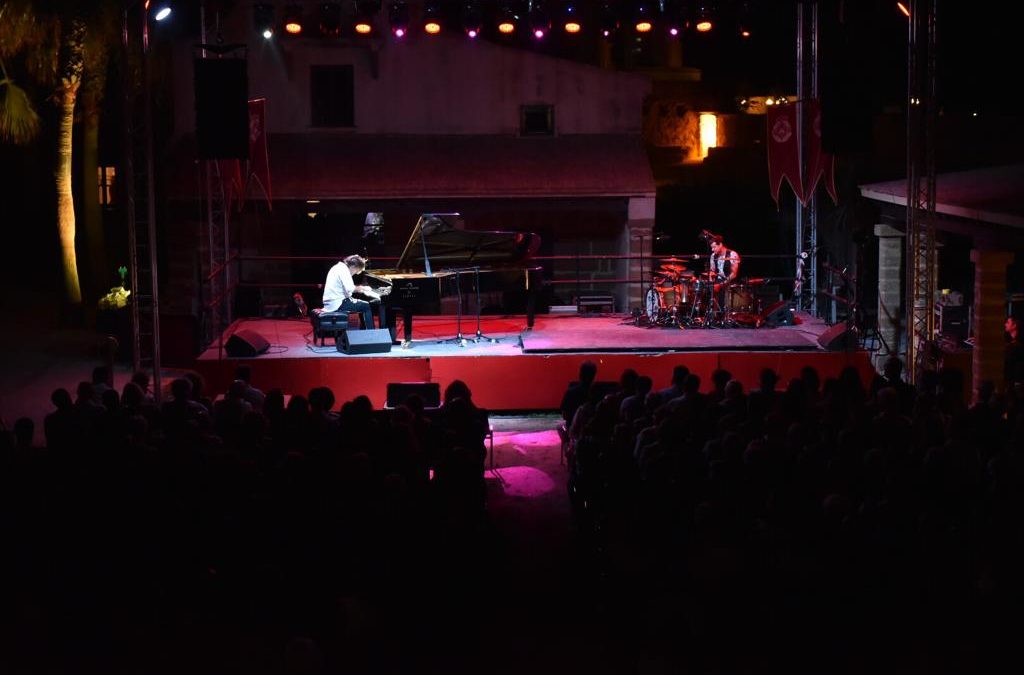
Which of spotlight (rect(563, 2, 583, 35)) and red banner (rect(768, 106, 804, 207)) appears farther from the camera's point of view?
red banner (rect(768, 106, 804, 207))

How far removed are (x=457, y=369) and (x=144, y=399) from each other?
512 centimetres

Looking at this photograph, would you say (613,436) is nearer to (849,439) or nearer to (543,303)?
(849,439)

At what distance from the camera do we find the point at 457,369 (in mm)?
15094

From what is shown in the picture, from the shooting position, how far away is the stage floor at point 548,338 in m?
15.3

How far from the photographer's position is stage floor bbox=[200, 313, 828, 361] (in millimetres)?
15305

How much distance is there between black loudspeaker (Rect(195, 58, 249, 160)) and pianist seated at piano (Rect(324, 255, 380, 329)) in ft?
7.82

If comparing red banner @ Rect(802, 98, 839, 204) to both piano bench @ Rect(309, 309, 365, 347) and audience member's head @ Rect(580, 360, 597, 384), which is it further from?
audience member's head @ Rect(580, 360, 597, 384)

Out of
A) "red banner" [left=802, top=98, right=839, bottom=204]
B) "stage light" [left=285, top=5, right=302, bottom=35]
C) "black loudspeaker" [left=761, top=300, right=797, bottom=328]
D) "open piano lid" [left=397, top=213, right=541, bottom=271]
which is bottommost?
"black loudspeaker" [left=761, top=300, right=797, bottom=328]

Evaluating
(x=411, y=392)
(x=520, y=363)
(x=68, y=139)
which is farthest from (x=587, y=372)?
(x=68, y=139)

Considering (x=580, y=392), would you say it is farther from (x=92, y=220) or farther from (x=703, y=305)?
(x=92, y=220)

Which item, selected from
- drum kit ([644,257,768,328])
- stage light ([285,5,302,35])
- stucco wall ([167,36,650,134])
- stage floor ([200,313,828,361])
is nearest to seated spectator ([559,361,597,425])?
stage floor ([200,313,828,361])

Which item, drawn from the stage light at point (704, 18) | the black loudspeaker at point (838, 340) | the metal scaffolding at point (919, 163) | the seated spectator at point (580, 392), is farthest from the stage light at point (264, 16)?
the metal scaffolding at point (919, 163)

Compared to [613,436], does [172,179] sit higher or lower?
higher

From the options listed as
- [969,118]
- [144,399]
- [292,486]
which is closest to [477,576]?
[292,486]
